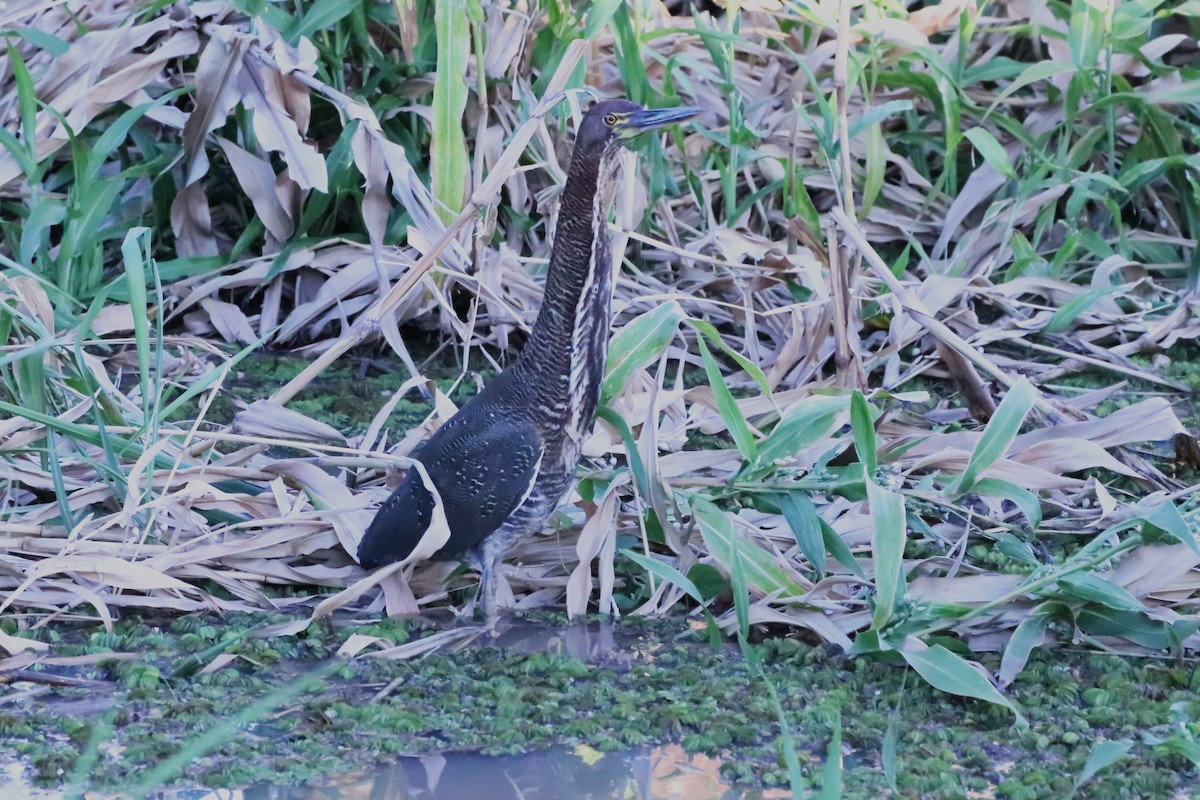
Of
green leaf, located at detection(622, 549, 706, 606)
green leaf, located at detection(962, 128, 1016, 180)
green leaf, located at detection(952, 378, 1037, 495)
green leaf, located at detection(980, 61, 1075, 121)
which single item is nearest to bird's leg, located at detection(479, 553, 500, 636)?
green leaf, located at detection(622, 549, 706, 606)

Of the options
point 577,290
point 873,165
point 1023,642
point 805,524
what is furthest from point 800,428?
point 873,165

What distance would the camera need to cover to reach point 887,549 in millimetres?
3035

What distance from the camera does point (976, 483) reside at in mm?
3418

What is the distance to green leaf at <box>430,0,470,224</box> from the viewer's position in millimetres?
4465

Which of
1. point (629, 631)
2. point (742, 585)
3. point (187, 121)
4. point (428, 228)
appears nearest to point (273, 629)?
point (629, 631)

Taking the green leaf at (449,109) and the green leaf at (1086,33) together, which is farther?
the green leaf at (1086,33)

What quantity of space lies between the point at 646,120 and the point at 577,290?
439 millimetres

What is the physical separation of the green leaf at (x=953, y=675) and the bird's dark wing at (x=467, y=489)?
3.20ft

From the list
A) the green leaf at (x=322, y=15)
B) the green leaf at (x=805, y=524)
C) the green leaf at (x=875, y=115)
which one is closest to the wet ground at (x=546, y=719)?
the green leaf at (x=805, y=524)

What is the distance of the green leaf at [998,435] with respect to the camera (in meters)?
3.35

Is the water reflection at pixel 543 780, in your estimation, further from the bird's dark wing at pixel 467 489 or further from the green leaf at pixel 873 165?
the green leaf at pixel 873 165

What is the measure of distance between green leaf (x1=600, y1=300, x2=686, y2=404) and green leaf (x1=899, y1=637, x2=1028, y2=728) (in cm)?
110

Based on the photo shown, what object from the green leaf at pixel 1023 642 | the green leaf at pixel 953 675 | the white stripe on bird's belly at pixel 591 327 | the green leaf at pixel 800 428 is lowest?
the green leaf at pixel 1023 642

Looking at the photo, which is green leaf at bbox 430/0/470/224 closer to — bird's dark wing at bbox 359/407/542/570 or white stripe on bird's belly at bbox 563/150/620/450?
white stripe on bird's belly at bbox 563/150/620/450
